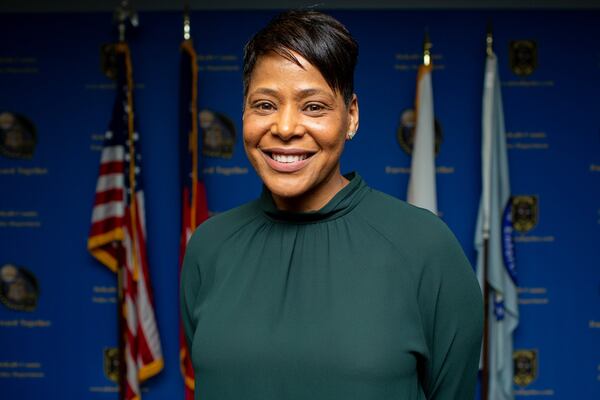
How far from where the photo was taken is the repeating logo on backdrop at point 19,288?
2.80 metres

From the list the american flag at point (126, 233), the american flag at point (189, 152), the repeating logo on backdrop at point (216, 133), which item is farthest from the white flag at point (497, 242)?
the american flag at point (126, 233)

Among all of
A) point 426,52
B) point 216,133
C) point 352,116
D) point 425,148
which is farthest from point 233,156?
point 352,116

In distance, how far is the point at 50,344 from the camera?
2.81 meters

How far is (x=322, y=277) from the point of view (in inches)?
37.5

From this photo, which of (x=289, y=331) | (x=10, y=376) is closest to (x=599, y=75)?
(x=289, y=331)

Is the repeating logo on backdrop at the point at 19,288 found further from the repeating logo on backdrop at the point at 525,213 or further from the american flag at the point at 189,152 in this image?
the repeating logo on backdrop at the point at 525,213

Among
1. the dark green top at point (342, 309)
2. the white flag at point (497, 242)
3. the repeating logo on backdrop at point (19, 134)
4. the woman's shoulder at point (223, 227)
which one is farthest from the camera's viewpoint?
the repeating logo on backdrop at point (19, 134)

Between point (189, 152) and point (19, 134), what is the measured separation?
929 mm

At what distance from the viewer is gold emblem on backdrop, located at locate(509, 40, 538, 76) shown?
2689mm

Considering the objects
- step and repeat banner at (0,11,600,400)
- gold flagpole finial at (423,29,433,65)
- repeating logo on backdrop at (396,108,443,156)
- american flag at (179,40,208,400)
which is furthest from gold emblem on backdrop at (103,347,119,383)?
gold flagpole finial at (423,29,433,65)

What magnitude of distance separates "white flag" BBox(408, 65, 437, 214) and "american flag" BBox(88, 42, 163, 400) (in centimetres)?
129

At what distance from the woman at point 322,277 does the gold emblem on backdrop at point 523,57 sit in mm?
1978

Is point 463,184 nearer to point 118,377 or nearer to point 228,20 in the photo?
point 228,20

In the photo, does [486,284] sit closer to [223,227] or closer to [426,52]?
[426,52]
